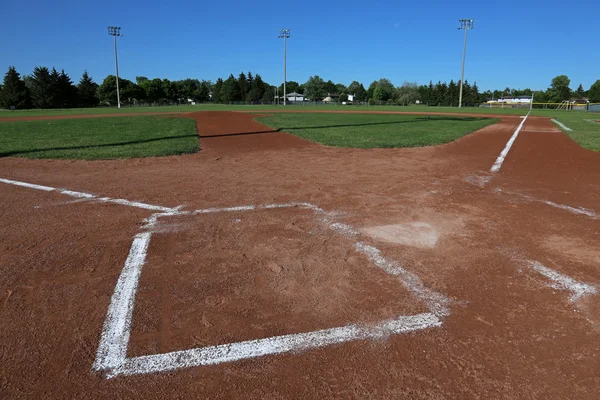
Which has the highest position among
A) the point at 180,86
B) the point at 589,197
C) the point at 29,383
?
the point at 180,86

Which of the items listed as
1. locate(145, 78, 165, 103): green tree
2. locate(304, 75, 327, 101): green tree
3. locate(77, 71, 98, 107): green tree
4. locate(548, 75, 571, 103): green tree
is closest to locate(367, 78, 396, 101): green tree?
locate(304, 75, 327, 101): green tree

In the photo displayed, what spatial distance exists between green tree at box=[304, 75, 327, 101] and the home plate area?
130591 millimetres

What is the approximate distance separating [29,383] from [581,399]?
10.7ft

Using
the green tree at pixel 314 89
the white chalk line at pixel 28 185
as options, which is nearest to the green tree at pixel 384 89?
the green tree at pixel 314 89

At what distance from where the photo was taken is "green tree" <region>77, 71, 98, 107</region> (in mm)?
84312

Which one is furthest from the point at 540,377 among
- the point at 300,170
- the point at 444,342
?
the point at 300,170

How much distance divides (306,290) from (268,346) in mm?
800

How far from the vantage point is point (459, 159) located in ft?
34.1

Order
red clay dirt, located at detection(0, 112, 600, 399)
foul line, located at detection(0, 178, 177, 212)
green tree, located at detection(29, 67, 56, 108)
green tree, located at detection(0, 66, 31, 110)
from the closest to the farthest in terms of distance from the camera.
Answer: red clay dirt, located at detection(0, 112, 600, 399)
foul line, located at detection(0, 178, 177, 212)
green tree, located at detection(0, 66, 31, 110)
green tree, located at detection(29, 67, 56, 108)

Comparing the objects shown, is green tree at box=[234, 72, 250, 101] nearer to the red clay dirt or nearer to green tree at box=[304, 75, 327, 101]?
green tree at box=[304, 75, 327, 101]

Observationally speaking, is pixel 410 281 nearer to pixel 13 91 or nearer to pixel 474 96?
pixel 13 91

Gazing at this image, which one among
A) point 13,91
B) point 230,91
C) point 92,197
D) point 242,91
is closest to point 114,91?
point 13,91

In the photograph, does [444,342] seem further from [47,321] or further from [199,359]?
[47,321]

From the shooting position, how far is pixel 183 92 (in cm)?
12794
